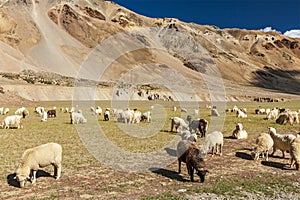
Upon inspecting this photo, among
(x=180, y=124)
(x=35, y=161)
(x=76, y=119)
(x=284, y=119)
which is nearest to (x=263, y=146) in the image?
(x=180, y=124)

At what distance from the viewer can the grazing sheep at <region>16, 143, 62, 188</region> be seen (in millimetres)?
12914

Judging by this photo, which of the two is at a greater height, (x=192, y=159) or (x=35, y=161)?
(x=192, y=159)

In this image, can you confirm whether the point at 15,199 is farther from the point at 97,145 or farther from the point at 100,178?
the point at 97,145

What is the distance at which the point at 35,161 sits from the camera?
1335 cm

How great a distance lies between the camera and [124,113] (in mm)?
36375

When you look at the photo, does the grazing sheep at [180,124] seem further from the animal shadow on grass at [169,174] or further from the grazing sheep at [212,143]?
the animal shadow on grass at [169,174]

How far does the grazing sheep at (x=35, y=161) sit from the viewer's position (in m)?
12.9

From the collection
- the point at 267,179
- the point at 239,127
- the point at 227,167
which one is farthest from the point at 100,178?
the point at 239,127

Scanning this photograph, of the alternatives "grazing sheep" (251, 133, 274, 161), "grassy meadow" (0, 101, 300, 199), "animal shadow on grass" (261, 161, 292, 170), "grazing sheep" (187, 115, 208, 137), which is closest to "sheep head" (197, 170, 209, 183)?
"grassy meadow" (0, 101, 300, 199)

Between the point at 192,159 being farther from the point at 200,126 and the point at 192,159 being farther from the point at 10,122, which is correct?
the point at 10,122

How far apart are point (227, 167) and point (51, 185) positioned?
29.3 feet

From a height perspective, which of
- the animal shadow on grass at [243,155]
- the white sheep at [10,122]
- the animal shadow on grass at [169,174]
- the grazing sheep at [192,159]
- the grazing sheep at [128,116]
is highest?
the grazing sheep at [128,116]

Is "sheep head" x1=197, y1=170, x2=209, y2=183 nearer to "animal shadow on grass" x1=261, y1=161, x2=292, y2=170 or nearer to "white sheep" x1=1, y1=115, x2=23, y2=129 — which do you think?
"animal shadow on grass" x1=261, y1=161, x2=292, y2=170

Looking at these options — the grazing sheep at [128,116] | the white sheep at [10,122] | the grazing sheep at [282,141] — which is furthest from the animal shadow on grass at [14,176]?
the grazing sheep at [128,116]
